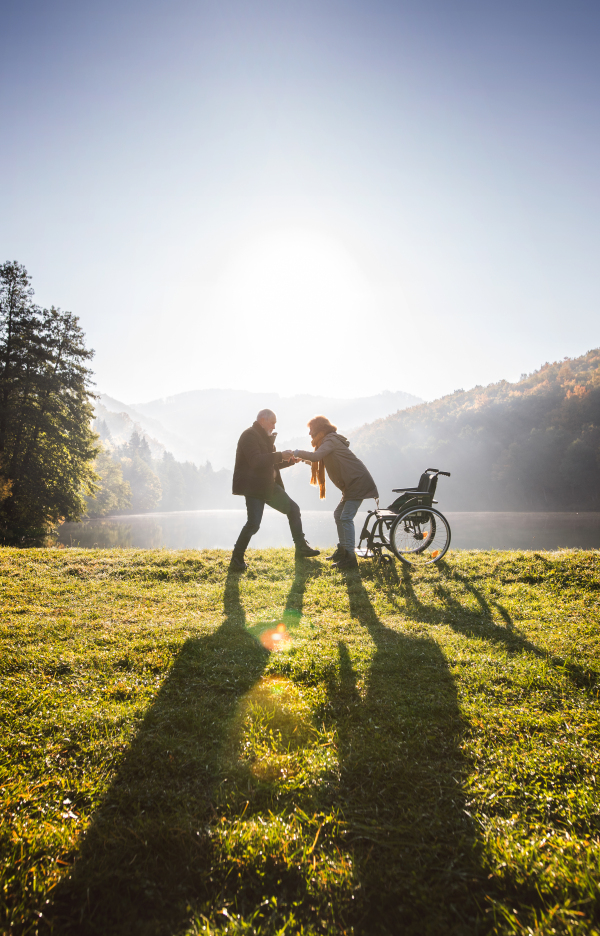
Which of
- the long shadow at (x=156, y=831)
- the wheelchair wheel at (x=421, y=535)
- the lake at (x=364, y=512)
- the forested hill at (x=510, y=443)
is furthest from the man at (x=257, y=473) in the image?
the forested hill at (x=510, y=443)

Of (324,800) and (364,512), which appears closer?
(324,800)

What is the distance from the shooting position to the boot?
7469 millimetres

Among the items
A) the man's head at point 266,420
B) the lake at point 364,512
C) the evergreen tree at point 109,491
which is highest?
the man's head at point 266,420

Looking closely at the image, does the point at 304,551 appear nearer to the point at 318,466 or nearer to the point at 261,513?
the point at 261,513

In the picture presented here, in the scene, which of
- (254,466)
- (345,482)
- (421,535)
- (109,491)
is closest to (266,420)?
(254,466)

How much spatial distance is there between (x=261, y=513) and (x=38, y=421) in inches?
914

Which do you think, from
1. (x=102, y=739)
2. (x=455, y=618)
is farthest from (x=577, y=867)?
(x=455, y=618)

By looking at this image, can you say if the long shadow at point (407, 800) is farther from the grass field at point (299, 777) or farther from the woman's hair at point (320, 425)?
the woman's hair at point (320, 425)

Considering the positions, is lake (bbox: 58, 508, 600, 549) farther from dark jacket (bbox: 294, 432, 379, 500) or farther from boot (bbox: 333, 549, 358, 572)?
dark jacket (bbox: 294, 432, 379, 500)

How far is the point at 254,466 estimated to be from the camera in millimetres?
7645

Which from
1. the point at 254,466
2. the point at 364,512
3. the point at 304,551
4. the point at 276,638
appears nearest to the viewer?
the point at 276,638

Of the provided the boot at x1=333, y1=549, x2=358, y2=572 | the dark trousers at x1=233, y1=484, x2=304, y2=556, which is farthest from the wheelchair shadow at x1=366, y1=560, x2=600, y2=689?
the dark trousers at x1=233, y1=484, x2=304, y2=556

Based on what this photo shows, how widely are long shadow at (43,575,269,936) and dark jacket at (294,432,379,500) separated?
5.00 m

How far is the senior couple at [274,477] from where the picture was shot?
7.63m
